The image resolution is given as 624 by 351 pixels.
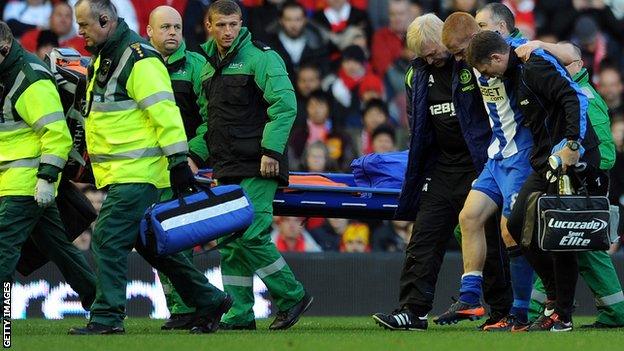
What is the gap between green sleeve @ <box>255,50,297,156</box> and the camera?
1123 cm

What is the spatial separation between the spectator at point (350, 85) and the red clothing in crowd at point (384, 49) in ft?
0.55

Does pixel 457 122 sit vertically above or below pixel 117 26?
below

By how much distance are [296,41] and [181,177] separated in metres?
6.73

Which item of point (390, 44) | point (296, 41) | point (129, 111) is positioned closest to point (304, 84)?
point (296, 41)

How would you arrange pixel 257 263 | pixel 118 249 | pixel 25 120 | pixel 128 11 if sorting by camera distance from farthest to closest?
pixel 128 11, pixel 257 263, pixel 25 120, pixel 118 249

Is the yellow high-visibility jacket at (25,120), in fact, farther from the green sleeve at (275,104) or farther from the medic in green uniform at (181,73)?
the medic in green uniform at (181,73)

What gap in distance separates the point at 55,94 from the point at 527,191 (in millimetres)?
3178

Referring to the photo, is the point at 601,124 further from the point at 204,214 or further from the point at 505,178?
the point at 204,214

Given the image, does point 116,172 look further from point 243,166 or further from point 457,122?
point 457,122

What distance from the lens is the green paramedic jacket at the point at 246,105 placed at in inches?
444

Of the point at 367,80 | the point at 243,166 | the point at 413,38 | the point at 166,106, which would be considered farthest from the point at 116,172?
the point at 367,80

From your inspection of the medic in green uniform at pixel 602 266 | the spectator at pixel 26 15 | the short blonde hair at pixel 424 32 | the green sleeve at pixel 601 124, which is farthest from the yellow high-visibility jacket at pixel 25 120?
the spectator at pixel 26 15

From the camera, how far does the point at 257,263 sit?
11367 mm

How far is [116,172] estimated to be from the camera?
10.2 m
